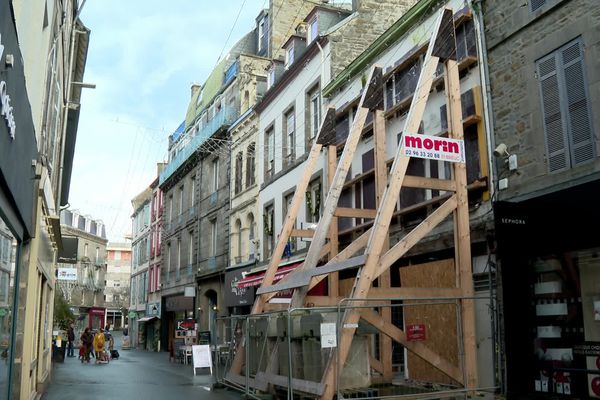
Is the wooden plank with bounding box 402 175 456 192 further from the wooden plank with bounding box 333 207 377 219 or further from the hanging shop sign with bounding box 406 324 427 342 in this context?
the hanging shop sign with bounding box 406 324 427 342

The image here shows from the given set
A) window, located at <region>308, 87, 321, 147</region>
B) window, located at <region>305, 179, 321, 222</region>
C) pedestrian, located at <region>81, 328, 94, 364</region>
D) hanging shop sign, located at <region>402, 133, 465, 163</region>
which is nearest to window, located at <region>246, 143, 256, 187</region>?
window, located at <region>308, 87, 321, 147</region>

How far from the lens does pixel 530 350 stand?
991cm

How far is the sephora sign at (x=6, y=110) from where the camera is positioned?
489cm

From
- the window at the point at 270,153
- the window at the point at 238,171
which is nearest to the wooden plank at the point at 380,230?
the window at the point at 270,153

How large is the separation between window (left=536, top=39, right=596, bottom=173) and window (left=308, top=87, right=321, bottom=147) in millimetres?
9820

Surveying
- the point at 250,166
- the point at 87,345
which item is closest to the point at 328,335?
the point at 250,166

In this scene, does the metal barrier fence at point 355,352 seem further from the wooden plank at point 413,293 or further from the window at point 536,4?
the window at point 536,4

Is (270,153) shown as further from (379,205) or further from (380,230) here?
(380,230)

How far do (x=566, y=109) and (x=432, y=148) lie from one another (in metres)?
2.23

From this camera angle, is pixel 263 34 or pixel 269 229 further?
pixel 263 34

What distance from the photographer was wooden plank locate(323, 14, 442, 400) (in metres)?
8.91

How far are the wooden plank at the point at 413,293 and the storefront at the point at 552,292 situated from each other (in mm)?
903

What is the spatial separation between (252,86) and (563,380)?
66.0 ft

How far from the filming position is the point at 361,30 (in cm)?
1972
